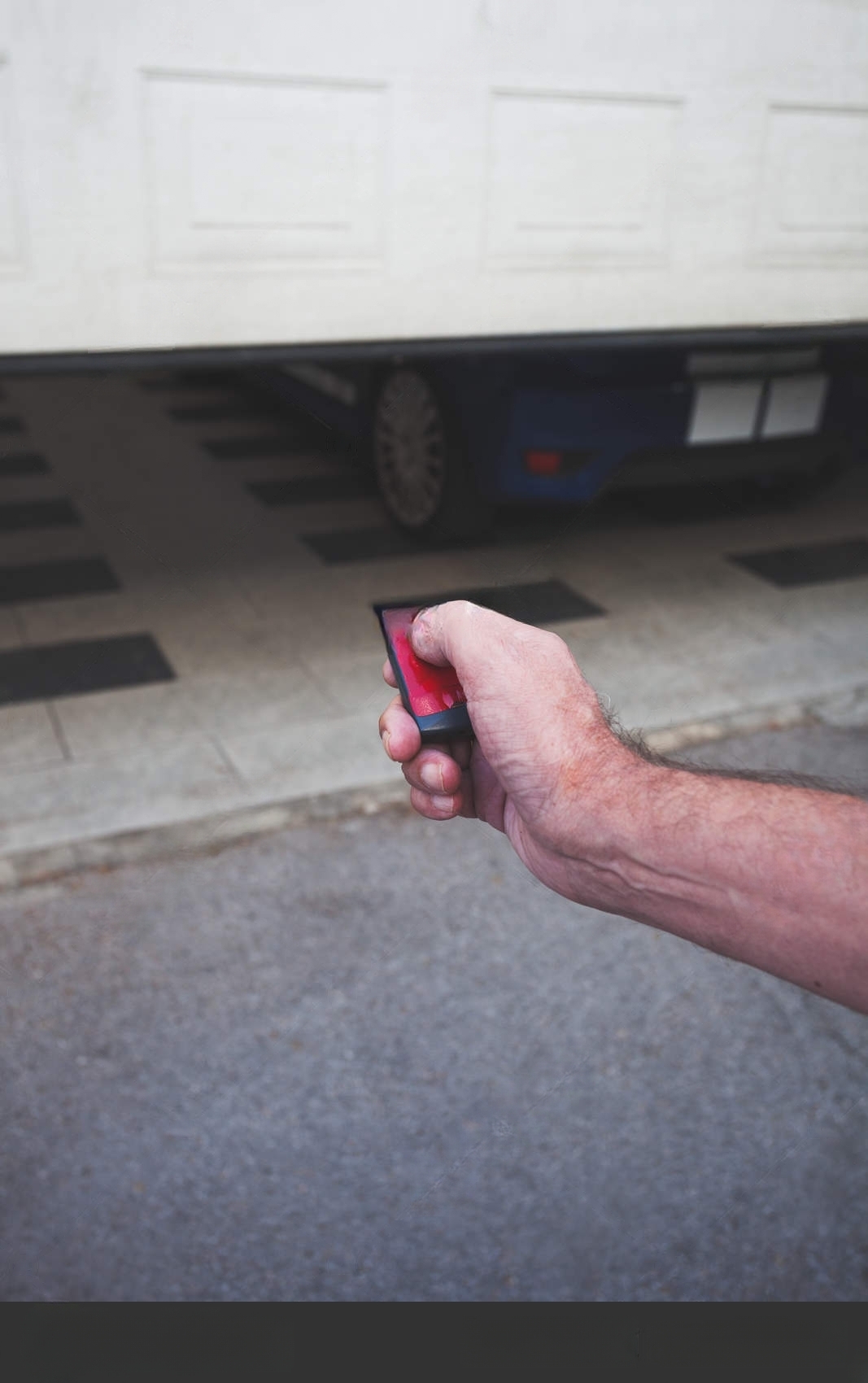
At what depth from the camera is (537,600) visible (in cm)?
561

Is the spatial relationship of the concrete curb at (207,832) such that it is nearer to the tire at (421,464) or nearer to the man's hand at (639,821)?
the tire at (421,464)

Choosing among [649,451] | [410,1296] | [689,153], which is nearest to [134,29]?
[689,153]

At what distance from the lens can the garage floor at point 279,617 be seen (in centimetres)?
408

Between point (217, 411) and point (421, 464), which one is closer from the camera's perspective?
point (421, 464)

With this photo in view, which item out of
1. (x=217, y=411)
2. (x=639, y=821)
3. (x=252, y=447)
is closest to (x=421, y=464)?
(x=252, y=447)

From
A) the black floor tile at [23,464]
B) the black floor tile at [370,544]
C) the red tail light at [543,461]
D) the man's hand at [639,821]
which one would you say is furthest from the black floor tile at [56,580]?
the man's hand at [639,821]

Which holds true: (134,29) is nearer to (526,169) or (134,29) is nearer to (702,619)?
(526,169)

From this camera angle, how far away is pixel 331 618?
5.30 metres

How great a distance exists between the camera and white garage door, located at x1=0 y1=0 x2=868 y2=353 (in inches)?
142

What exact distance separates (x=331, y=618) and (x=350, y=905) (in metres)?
2.00

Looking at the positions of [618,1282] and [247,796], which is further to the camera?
[247,796]

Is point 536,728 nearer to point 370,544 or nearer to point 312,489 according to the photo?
point 370,544

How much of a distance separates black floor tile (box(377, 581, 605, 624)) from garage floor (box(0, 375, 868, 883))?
14mm

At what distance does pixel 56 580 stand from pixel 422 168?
8.17 feet
